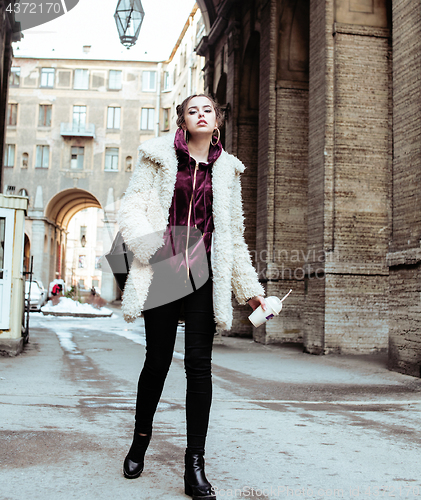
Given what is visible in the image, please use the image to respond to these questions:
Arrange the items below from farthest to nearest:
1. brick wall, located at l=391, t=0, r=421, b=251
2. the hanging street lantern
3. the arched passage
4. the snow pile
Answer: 1. the arched passage
2. the snow pile
3. the hanging street lantern
4. brick wall, located at l=391, t=0, r=421, b=251

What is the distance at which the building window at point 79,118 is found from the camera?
45.5m

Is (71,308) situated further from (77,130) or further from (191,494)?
(191,494)

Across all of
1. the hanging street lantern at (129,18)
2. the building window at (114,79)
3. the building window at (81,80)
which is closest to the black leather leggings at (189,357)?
the hanging street lantern at (129,18)

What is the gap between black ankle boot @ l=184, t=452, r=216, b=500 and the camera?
2885 millimetres

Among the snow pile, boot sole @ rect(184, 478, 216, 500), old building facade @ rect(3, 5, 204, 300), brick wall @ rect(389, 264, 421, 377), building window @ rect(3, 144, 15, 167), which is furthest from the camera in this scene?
building window @ rect(3, 144, 15, 167)

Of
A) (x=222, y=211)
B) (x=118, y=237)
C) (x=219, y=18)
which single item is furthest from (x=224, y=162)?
(x=219, y=18)

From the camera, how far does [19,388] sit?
6.54 metres

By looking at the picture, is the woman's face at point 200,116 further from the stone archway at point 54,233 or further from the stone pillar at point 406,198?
the stone archway at point 54,233

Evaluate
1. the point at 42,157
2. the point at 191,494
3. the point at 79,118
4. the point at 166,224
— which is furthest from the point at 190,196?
the point at 79,118

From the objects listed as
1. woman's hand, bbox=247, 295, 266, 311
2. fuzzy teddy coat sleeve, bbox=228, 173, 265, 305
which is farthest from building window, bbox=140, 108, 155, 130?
woman's hand, bbox=247, 295, 266, 311

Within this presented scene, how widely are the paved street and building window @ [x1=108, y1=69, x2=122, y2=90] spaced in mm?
40899

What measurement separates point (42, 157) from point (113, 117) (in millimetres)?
6111

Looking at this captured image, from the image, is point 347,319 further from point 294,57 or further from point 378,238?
point 294,57

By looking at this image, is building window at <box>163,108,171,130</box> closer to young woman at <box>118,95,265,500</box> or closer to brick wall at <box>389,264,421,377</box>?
brick wall at <box>389,264,421,377</box>
